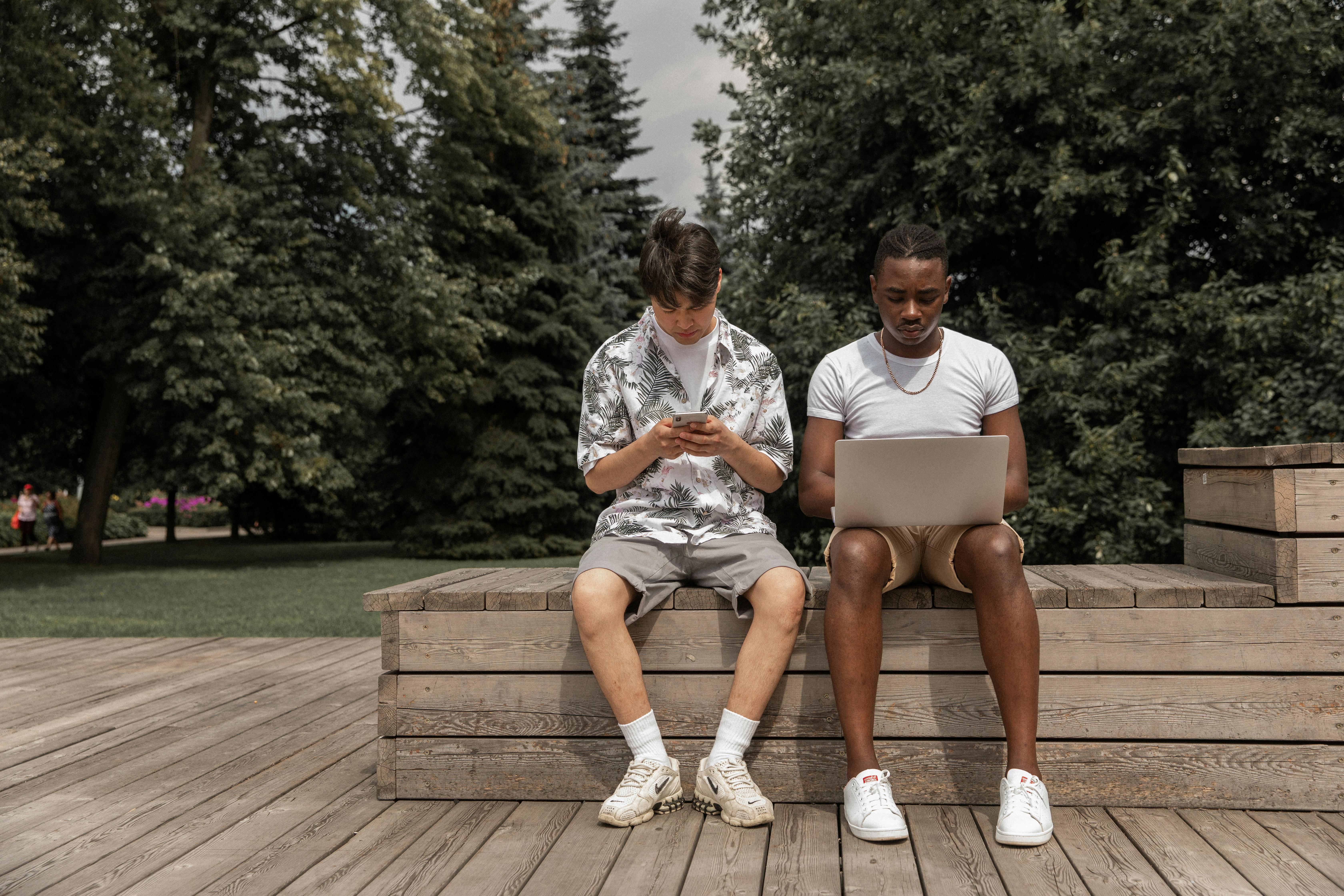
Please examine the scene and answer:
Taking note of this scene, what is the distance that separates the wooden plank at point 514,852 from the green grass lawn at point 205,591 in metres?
3.85

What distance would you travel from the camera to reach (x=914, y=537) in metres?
2.53

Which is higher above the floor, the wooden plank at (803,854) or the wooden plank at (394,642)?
the wooden plank at (394,642)

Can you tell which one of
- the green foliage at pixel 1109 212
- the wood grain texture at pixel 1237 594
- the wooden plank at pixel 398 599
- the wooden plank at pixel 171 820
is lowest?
the wooden plank at pixel 171 820

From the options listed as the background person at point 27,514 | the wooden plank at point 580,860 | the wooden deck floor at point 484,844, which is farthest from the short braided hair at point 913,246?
the background person at point 27,514

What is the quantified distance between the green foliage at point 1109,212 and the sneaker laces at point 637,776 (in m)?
5.05

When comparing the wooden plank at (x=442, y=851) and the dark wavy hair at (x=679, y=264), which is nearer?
the wooden plank at (x=442, y=851)

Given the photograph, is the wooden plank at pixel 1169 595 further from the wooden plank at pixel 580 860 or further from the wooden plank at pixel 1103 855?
the wooden plank at pixel 580 860

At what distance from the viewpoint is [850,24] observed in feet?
26.0

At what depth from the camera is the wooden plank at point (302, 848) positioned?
79.7 inches

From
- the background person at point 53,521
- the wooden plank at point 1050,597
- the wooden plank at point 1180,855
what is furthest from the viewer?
the background person at point 53,521

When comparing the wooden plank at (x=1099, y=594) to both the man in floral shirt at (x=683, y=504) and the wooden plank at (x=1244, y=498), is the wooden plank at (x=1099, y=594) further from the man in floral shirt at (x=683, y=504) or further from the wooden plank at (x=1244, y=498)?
the man in floral shirt at (x=683, y=504)

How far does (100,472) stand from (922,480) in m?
13.5

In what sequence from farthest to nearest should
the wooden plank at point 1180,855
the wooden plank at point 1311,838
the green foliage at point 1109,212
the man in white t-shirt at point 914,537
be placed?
1. the green foliage at point 1109,212
2. the man in white t-shirt at point 914,537
3. the wooden plank at point 1311,838
4. the wooden plank at point 1180,855

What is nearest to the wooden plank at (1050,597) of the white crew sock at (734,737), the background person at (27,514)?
the white crew sock at (734,737)
